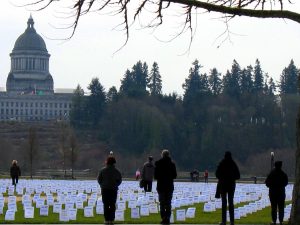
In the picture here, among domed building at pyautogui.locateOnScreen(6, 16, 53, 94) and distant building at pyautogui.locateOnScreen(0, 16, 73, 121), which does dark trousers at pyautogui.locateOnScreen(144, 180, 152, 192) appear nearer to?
distant building at pyautogui.locateOnScreen(0, 16, 73, 121)

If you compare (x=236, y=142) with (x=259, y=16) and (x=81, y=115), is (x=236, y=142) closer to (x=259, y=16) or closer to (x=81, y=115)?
(x=81, y=115)

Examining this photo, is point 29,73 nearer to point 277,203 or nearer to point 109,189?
point 277,203

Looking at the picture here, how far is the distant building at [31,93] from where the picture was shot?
19150cm

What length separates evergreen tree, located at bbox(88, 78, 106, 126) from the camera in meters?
142

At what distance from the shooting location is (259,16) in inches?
589

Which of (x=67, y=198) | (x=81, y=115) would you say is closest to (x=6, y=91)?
(x=81, y=115)

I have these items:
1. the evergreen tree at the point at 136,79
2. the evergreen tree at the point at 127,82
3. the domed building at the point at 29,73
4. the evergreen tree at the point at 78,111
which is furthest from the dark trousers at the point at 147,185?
the domed building at the point at 29,73

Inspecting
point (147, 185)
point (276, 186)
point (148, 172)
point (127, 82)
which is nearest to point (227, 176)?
point (276, 186)

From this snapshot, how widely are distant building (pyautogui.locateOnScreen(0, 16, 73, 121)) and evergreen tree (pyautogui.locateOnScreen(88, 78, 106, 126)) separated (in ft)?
134

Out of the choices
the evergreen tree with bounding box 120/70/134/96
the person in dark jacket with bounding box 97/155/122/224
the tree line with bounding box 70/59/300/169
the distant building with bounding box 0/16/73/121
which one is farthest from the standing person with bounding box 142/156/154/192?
the distant building with bounding box 0/16/73/121

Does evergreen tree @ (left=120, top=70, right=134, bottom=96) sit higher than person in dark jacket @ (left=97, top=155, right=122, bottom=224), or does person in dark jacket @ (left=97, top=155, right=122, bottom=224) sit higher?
evergreen tree @ (left=120, top=70, right=134, bottom=96)

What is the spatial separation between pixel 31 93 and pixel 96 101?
52565 mm

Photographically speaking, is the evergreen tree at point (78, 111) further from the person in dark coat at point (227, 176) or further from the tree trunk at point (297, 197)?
the tree trunk at point (297, 197)

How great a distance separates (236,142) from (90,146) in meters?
21.7
